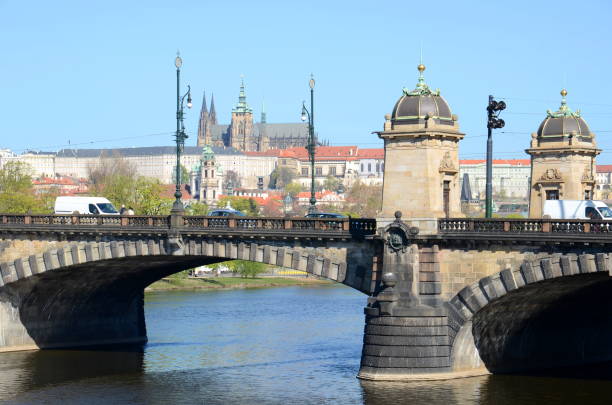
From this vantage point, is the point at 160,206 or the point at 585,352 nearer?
the point at 585,352

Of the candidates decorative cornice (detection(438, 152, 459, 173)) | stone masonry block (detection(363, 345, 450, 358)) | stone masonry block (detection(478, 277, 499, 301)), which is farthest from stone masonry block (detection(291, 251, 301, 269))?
stone masonry block (detection(478, 277, 499, 301))

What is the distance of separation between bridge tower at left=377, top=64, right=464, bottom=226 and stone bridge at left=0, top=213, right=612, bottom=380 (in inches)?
52.6

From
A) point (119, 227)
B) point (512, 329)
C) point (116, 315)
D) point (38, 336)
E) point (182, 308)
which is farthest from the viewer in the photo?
point (182, 308)

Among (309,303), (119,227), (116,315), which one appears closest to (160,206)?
(309,303)

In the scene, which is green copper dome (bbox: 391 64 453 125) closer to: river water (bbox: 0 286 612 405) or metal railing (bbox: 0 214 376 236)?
metal railing (bbox: 0 214 376 236)

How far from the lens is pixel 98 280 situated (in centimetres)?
7412

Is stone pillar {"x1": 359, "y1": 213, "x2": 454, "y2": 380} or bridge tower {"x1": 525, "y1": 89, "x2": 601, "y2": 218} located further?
bridge tower {"x1": 525, "y1": 89, "x2": 601, "y2": 218}

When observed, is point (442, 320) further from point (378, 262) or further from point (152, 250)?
point (152, 250)

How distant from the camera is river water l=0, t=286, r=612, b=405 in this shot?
183 ft

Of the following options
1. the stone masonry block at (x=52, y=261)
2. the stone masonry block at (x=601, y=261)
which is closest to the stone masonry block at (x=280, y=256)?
the stone masonry block at (x=52, y=261)

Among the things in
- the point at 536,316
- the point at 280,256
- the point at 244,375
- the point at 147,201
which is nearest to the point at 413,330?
the point at 280,256

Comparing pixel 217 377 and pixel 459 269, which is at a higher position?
pixel 459 269

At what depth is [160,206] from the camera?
414 ft

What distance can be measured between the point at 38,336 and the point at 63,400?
1704 cm
